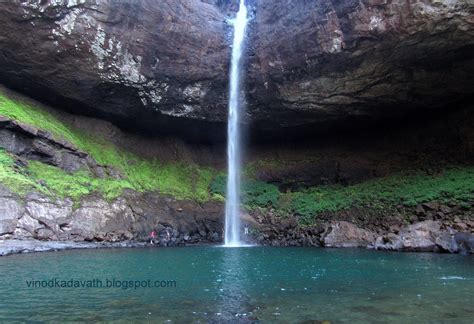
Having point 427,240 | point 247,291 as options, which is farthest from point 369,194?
point 247,291

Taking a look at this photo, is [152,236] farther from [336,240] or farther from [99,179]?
[336,240]

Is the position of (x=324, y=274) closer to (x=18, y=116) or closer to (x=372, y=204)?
(x=372, y=204)

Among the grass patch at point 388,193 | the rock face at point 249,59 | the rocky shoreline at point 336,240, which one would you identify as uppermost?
the rock face at point 249,59

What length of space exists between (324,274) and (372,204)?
1351cm

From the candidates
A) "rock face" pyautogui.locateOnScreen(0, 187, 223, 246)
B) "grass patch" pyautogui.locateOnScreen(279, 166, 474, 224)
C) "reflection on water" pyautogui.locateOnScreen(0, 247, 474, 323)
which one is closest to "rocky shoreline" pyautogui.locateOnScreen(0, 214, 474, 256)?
"rock face" pyautogui.locateOnScreen(0, 187, 223, 246)

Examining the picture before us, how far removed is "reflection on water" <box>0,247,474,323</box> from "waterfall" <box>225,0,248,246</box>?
33.8 feet

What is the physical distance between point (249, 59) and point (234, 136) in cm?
617

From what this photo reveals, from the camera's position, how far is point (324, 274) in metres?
12.5

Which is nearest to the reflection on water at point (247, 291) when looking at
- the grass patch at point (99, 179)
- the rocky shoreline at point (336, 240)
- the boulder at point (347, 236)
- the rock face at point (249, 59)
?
the rocky shoreline at point (336, 240)

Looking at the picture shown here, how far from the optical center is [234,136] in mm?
30469

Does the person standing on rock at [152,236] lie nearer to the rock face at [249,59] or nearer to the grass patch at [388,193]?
the rock face at [249,59]

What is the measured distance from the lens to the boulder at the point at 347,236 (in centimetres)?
2219

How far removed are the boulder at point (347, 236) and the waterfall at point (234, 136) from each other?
18.0 ft

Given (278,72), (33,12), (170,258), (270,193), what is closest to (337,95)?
(278,72)
